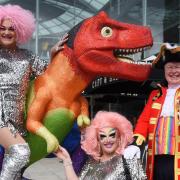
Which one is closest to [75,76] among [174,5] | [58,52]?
[58,52]

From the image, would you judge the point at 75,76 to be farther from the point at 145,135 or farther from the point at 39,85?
the point at 145,135

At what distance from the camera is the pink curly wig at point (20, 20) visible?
10.1ft

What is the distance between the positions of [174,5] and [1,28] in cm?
878

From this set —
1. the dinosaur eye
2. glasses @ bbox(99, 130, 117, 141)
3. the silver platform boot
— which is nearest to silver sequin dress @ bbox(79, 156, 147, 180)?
glasses @ bbox(99, 130, 117, 141)

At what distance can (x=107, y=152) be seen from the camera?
8.55ft

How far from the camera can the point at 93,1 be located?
10602mm

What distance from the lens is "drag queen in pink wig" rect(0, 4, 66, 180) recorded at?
280 centimetres

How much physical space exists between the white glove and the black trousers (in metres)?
0.28

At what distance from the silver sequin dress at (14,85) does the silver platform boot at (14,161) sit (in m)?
0.13

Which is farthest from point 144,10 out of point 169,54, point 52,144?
point 52,144

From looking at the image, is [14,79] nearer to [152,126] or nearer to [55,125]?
[55,125]

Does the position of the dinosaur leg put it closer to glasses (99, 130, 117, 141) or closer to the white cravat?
glasses (99, 130, 117, 141)

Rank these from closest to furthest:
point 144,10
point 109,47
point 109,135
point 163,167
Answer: point 109,135
point 163,167
point 109,47
point 144,10

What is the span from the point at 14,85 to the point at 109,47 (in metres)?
0.70
